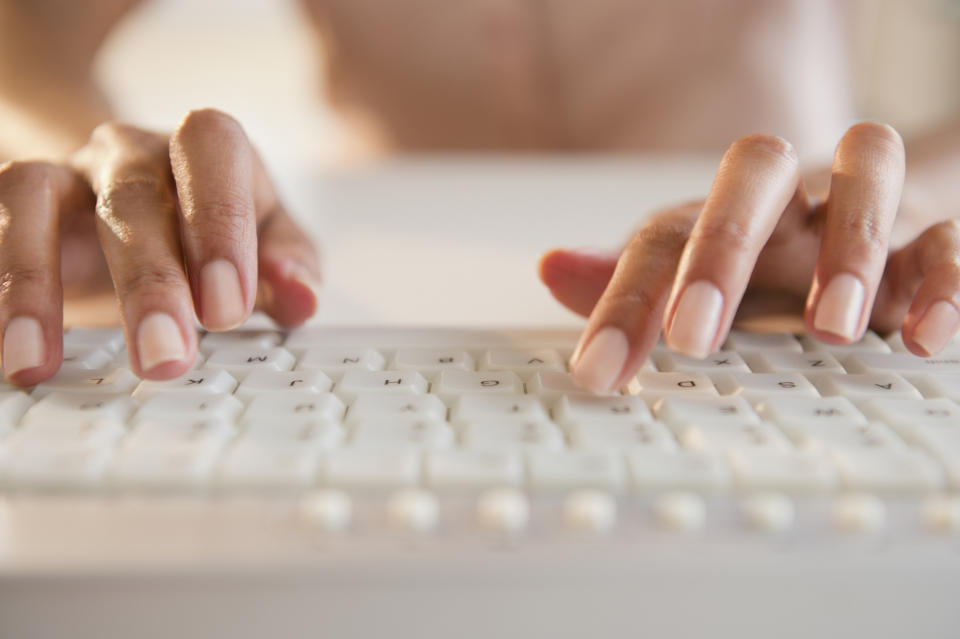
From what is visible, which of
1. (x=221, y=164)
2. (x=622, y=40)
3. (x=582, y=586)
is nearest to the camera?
(x=582, y=586)

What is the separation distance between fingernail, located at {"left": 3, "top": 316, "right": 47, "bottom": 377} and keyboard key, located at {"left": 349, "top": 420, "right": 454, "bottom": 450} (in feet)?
0.53

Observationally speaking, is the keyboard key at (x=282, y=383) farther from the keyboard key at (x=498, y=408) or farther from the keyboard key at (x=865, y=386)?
the keyboard key at (x=865, y=386)

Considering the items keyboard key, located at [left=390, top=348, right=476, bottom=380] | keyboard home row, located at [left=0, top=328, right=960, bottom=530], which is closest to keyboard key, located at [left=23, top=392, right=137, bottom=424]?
keyboard home row, located at [left=0, top=328, right=960, bottom=530]

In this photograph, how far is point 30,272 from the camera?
38cm

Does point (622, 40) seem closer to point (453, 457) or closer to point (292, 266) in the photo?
point (292, 266)

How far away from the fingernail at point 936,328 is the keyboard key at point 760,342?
0.06 meters

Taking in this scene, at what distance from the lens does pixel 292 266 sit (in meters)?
0.46

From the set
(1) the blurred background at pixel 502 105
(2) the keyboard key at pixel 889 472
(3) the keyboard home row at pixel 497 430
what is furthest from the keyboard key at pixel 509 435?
(1) the blurred background at pixel 502 105

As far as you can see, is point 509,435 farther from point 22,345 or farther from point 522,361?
point 22,345

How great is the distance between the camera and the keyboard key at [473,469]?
0.26m

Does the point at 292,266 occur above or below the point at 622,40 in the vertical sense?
below

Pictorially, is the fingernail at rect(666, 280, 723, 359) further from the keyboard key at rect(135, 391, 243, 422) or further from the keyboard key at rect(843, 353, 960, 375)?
the keyboard key at rect(135, 391, 243, 422)

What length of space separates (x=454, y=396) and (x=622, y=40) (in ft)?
2.75

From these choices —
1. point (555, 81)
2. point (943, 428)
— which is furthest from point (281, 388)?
point (555, 81)
